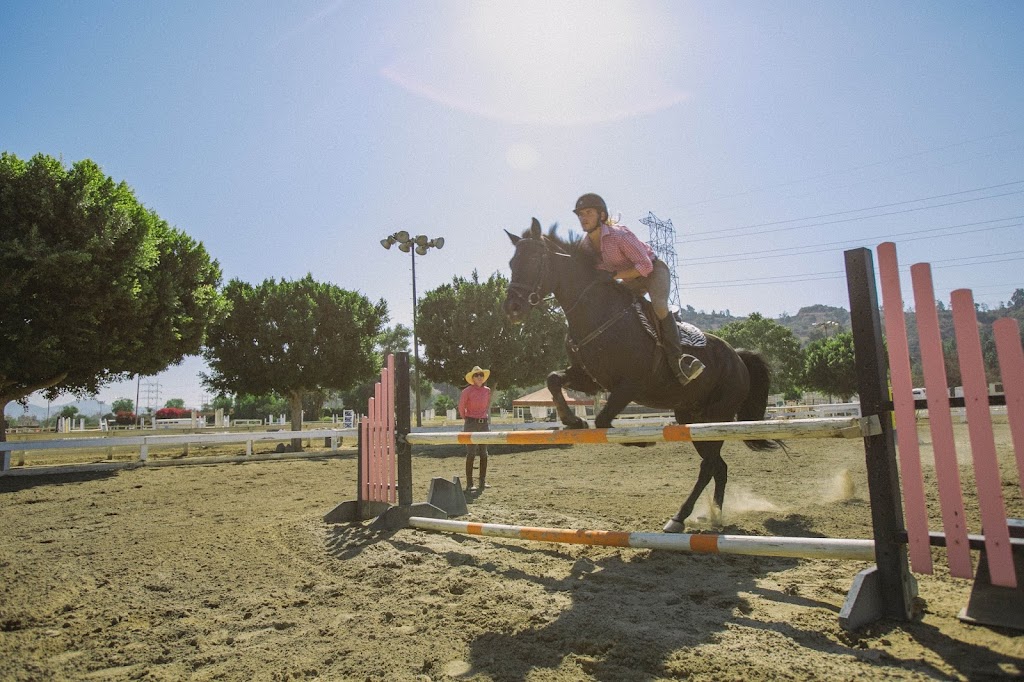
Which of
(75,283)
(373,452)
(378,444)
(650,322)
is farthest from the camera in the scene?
(75,283)

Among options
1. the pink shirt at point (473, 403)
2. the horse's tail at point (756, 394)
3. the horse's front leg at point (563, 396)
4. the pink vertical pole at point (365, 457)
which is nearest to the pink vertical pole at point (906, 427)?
the horse's front leg at point (563, 396)

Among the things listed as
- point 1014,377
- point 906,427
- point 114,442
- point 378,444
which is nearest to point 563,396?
point 378,444

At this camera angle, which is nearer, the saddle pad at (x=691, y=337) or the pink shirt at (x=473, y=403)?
the saddle pad at (x=691, y=337)

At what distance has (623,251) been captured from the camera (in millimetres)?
4668

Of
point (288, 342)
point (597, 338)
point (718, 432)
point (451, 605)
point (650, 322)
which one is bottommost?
point (451, 605)

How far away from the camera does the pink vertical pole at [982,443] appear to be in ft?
7.80

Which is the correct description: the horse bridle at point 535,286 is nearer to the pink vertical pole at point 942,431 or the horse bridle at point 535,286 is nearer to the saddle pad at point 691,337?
the saddle pad at point 691,337

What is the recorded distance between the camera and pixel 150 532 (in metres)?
5.57

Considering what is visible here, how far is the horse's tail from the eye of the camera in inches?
237

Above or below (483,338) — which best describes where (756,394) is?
below

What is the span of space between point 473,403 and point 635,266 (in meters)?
4.53

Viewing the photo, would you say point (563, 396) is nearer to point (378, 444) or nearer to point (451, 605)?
point (451, 605)

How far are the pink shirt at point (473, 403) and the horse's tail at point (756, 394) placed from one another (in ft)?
12.7

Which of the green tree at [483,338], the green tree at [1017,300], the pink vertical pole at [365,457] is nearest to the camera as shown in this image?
the pink vertical pole at [365,457]
